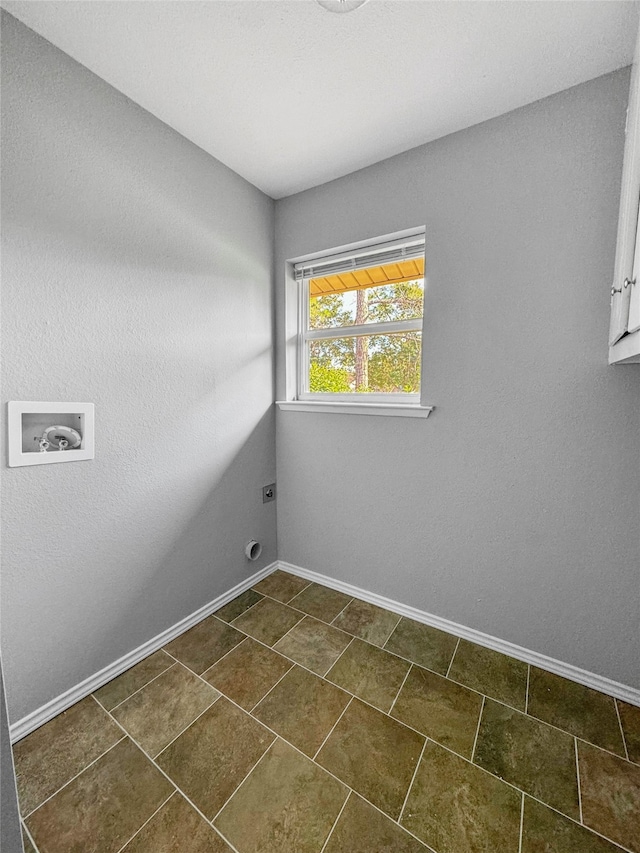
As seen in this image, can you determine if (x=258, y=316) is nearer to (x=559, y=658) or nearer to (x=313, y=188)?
(x=313, y=188)

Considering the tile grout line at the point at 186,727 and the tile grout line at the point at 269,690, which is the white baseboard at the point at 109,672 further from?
the tile grout line at the point at 269,690

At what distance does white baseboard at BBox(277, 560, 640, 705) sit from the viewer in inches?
57.0

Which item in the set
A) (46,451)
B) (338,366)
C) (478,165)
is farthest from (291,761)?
(478,165)

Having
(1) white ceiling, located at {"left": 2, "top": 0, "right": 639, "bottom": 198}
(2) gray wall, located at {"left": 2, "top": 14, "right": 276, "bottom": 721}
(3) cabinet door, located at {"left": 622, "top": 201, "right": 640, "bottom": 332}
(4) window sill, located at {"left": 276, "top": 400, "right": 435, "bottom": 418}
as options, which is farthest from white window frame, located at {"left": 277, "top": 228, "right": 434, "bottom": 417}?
(3) cabinet door, located at {"left": 622, "top": 201, "right": 640, "bottom": 332}

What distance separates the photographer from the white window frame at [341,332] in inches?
74.6

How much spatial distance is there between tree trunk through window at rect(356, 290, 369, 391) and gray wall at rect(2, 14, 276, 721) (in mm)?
659

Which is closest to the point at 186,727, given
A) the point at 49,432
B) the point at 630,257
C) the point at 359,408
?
the point at 49,432

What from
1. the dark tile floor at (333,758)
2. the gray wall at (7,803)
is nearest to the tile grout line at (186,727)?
the dark tile floor at (333,758)

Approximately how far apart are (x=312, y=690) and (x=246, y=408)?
1.44 meters

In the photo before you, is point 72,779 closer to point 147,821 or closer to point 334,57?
point 147,821

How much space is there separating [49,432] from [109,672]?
1.05 meters

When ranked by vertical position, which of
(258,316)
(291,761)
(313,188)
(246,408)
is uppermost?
(313,188)

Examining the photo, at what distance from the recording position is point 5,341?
3.89 ft

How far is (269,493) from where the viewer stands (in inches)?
92.2
